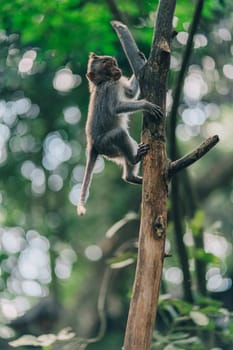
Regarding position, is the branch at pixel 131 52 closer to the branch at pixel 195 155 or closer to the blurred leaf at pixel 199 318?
the branch at pixel 195 155

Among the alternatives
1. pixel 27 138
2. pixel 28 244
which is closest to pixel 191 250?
pixel 27 138

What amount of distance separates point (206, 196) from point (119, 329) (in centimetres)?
245

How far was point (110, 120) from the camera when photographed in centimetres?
512

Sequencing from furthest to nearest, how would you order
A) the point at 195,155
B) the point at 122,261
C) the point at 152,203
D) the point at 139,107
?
1. the point at 122,261
2. the point at 139,107
3. the point at 152,203
4. the point at 195,155

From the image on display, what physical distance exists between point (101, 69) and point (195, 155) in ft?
6.03

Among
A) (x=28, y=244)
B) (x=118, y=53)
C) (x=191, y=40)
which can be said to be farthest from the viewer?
(x=28, y=244)

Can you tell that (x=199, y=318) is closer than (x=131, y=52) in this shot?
No

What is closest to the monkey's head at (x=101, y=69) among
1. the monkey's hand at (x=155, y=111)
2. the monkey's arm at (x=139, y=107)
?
the monkey's arm at (x=139, y=107)

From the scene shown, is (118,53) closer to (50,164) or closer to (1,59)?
(1,59)

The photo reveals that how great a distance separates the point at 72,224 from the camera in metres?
11.1

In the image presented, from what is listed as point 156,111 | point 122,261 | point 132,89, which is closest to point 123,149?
point 132,89

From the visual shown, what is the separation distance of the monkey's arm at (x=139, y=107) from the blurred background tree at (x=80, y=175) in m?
0.77

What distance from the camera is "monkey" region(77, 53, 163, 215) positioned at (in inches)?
192

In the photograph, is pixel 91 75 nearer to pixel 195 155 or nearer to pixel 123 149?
pixel 123 149
